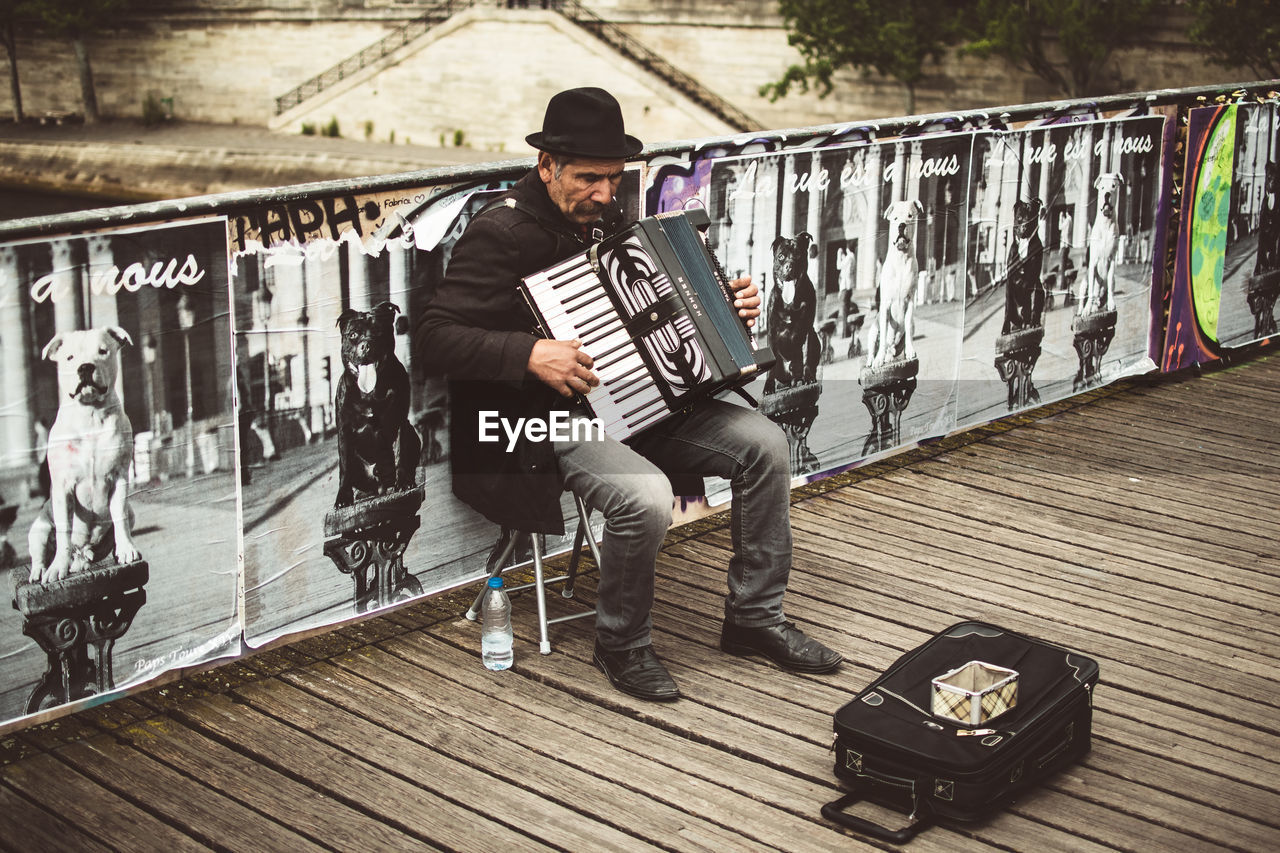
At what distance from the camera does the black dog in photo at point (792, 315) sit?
521 cm

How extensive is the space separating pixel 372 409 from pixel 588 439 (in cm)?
67

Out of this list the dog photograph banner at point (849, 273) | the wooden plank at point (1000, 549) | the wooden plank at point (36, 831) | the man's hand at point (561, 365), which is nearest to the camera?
the wooden plank at point (36, 831)

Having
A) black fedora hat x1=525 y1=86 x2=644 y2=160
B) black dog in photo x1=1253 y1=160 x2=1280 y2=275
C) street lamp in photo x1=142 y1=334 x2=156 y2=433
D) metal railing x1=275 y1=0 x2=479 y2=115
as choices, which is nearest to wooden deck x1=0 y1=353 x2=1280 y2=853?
street lamp in photo x1=142 y1=334 x2=156 y2=433

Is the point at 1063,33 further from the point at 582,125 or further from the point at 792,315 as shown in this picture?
the point at 582,125

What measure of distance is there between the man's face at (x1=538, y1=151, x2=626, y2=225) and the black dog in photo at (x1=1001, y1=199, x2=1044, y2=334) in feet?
9.17

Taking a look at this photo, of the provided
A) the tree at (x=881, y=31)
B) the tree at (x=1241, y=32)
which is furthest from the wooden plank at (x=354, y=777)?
the tree at (x=881, y=31)

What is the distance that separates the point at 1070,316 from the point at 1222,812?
12.0ft

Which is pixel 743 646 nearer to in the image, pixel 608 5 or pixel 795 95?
pixel 795 95

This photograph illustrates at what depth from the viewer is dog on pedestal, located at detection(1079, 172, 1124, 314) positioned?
6.50 m

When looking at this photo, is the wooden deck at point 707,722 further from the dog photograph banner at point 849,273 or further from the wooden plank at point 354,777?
the dog photograph banner at point 849,273

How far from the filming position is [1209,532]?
17.0ft

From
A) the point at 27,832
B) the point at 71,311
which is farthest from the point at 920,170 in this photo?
the point at 27,832

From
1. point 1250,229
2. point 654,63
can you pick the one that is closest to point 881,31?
point 654,63

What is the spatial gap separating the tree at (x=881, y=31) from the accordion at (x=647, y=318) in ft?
79.2
